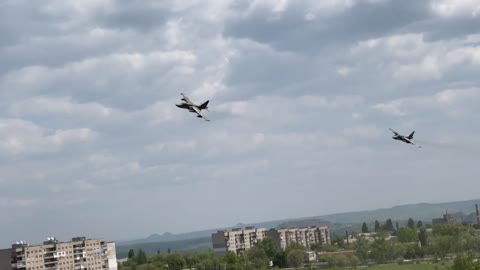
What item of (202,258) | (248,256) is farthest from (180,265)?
(248,256)

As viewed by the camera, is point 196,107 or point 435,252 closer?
point 196,107

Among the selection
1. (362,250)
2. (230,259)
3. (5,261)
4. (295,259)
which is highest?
(5,261)

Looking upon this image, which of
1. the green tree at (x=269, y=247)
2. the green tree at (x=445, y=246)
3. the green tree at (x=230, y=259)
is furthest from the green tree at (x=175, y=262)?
the green tree at (x=445, y=246)

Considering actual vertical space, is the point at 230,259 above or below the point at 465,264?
above

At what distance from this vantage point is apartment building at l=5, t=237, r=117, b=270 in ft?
507

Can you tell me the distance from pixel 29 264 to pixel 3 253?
7413mm

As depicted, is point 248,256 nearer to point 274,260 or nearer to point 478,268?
point 274,260

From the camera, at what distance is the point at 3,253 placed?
157750 mm

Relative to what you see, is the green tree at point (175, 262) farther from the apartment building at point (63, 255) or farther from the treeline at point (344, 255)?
the apartment building at point (63, 255)

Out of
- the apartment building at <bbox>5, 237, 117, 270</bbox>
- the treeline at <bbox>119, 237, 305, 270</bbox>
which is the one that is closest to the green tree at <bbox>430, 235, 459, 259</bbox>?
the treeline at <bbox>119, 237, 305, 270</bbox>

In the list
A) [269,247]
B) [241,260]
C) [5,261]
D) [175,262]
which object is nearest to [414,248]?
[269,247]

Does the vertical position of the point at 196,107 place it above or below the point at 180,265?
above

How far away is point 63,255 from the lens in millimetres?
159000

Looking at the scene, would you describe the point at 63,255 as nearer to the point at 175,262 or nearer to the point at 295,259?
the point at 175,262
